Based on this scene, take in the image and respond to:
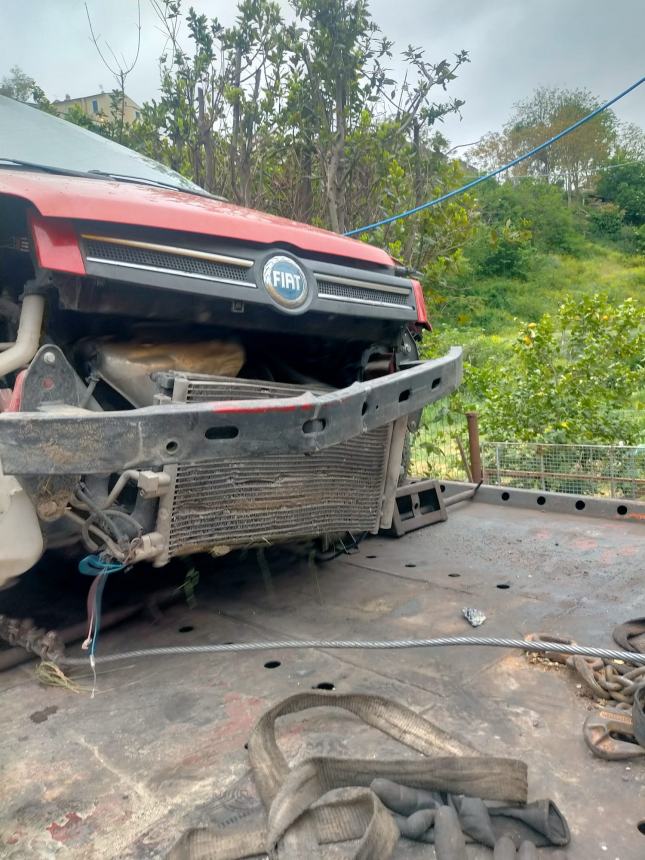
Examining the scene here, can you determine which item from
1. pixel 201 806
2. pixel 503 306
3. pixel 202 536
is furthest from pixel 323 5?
pixel 503 306

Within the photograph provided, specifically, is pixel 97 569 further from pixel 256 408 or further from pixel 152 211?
pixel 152 211

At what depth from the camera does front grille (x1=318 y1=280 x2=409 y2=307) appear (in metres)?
2.41

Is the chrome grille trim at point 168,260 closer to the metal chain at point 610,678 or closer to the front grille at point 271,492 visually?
the front grille at point 271,492

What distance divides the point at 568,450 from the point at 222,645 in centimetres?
373

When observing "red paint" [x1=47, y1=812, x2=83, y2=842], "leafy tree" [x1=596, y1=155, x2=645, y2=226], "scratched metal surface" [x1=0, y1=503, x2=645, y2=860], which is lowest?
"red paint" [x1=47, y1=812, x2=83, y2=842]

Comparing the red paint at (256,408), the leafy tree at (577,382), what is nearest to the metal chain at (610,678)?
the red paint at (256,408)

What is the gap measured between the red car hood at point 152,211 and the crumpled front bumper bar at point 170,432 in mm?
562

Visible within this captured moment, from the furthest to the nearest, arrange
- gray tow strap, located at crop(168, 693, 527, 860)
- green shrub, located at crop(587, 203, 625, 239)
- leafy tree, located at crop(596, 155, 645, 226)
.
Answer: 1. green shrub, located at crop(587, 203, 625, 239)
2. leafy tree, located at crop(596, 155, 645, 226)
3. gray tow strap, located at crop(168, 693, 527, 860)

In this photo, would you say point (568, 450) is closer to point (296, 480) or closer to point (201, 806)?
point (296, 480)

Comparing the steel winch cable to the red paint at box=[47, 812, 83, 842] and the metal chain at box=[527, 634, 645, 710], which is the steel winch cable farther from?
the red paint at box=[47, 812, 83, 842]

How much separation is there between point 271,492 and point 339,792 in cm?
109

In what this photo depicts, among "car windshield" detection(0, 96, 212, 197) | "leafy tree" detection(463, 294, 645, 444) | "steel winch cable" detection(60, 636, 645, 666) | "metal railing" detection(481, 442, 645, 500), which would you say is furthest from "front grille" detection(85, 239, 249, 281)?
"leafy tree" detection(463, 294, 645, 444)

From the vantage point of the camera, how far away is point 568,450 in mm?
5355

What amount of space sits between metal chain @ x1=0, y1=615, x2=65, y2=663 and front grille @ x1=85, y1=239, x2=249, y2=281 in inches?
52.3
